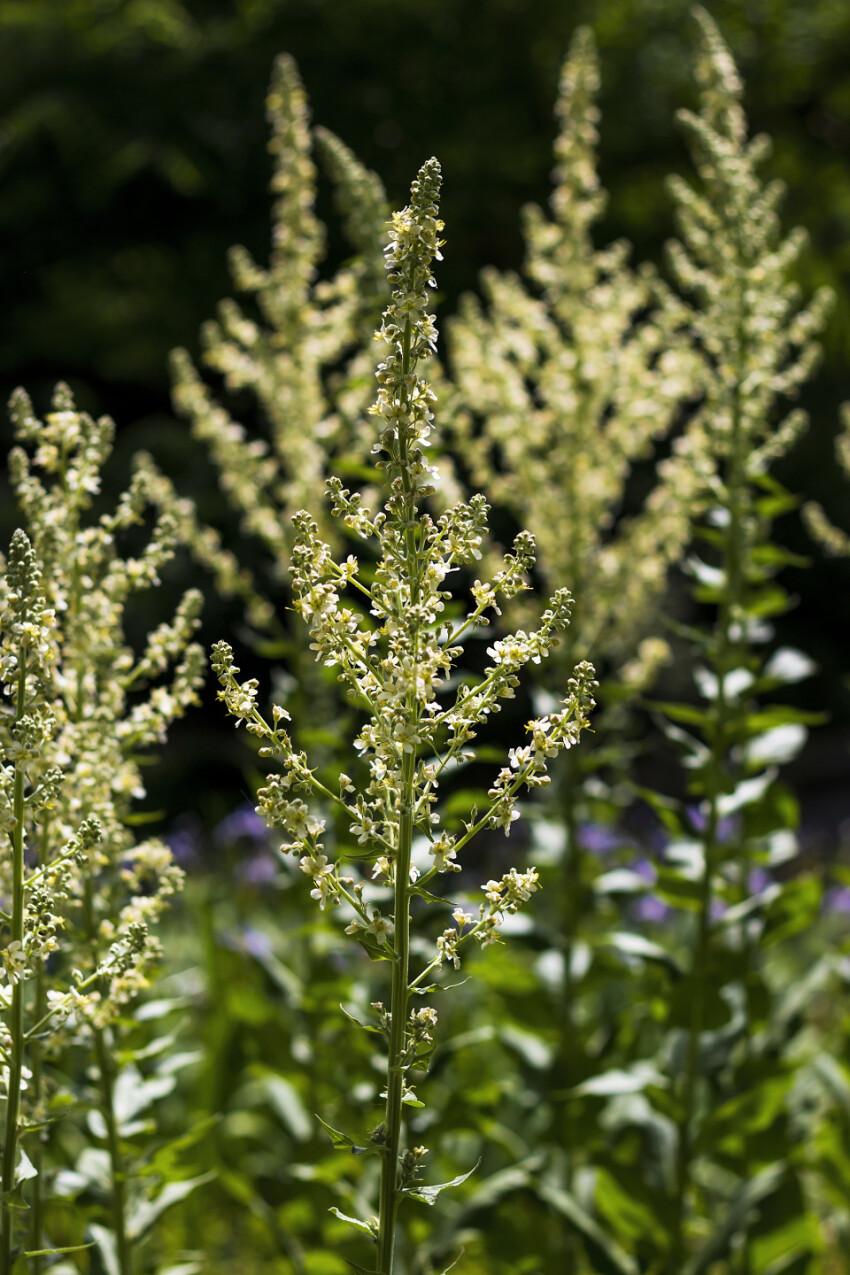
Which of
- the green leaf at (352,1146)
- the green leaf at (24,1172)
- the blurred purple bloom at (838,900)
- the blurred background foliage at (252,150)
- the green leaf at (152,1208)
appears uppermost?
the blurred background foliage at (252,150)

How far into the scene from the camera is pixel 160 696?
6.89ft

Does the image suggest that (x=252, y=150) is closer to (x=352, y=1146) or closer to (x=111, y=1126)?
(x=111, y=1126)

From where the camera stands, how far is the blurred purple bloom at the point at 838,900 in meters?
5.58

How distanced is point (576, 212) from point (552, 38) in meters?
4.85

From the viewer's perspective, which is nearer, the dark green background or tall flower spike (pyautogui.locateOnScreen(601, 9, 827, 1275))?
tall flower spike (pyautogui.locateOnScreen(601, 9, 827, 1275))

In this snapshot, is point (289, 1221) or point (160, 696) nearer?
point (160, 696)

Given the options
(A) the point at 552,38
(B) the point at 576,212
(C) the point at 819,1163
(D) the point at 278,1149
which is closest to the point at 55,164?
(A) the point at 552,38

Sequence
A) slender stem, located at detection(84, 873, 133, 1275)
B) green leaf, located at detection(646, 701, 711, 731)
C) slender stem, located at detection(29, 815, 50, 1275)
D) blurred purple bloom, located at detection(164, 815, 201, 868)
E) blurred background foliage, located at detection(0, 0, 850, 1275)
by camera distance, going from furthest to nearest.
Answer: blurred background foliage, located at detection(0, 0, 850, 1275) → blurred purple bloom, located at detection(164, 815, 201, 868) → green leaf, located at detection(646, 701, 711, 731) → slender stem, located at detection(84, 873, 133, 1275) → slender stem, located at detection(29, 815, 50, 1275)

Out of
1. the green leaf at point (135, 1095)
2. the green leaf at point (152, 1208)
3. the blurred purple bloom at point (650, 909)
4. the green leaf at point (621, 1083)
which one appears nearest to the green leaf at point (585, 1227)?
the green leaf at point (621, 1083)

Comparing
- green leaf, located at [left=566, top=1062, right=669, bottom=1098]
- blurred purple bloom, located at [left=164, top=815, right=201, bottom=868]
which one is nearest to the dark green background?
blurred purple bloom, located at [left=164, top=815, right=201, bottom=868]

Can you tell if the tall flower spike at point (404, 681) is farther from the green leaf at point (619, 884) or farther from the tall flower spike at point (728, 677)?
the green leaf at point (619, 884)

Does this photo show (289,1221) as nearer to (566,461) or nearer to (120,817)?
(120,817)

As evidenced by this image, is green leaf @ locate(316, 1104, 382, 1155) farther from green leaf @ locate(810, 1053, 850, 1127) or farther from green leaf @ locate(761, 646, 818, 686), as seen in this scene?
green leaf @ locate(810, 1053, 850, 1127)

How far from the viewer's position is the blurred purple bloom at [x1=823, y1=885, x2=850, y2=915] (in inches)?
220
